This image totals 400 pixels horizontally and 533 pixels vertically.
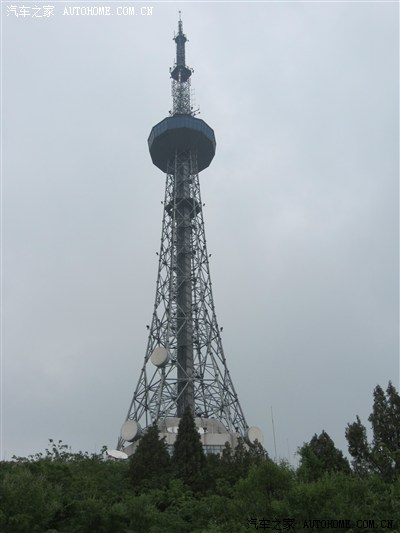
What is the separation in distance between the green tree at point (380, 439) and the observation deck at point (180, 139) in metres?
39.0

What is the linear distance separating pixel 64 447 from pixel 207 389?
Answer: 17819mm

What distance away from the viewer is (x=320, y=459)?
25078 millimetres

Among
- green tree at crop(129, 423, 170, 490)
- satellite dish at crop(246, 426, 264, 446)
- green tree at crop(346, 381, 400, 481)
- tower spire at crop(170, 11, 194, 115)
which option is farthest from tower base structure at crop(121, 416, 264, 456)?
tower spire at crop(170, 11, 194, 115)

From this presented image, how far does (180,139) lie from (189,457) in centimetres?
3932

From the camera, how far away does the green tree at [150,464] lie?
80.9 ft

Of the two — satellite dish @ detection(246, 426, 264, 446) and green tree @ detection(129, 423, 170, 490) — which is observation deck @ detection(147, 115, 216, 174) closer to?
satellite dish @ detection(246, 426, 264, 446)

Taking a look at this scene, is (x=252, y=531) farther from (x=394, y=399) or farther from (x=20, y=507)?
(x=394, y=399)

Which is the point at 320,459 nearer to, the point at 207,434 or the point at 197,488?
the point at 197,488

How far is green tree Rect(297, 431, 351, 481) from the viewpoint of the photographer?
2148cm

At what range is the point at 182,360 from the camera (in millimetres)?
49125

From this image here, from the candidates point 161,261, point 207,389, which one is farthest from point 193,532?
point 161,261

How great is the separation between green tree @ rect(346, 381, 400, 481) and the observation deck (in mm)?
39040

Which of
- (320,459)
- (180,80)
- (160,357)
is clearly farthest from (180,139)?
(320,459)

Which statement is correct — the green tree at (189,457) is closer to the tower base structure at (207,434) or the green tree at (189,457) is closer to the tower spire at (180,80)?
the tower base structure at (207,434)
